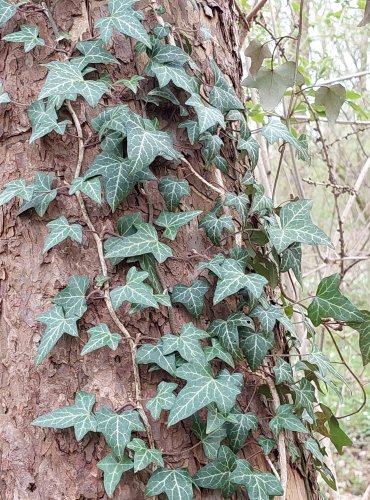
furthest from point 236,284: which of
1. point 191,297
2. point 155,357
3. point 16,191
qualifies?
point 16,191

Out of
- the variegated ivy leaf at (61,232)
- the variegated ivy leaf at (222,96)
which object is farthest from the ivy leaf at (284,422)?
the variegated ivy leaf at (222,96)

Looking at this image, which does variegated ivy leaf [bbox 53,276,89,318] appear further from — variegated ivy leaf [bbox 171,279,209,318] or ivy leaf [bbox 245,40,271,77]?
ivy leaf [bbox 245,40,271,77]

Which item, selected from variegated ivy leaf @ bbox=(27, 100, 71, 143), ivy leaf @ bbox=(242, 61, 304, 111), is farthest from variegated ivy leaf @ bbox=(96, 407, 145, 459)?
ivy leaf @ bbox=(242, 61, 304, 111)

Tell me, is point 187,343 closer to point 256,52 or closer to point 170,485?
point 170,485

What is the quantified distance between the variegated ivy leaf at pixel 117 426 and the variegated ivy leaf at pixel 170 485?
0.07m

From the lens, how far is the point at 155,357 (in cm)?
97

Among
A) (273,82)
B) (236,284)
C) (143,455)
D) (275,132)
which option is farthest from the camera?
(273,82)

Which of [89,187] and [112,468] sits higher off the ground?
[89,187]

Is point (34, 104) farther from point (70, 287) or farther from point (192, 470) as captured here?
point (192, 470)

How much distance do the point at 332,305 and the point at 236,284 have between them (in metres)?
0.22

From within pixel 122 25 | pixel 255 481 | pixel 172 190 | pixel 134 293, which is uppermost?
pixel 122 25

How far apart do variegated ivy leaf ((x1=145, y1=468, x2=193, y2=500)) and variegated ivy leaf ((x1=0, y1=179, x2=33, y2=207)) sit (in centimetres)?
52

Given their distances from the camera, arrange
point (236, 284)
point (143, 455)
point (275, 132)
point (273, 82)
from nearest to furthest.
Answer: point (143, 455) < point (236, 284) < point (275, 132) < point (273, 82)

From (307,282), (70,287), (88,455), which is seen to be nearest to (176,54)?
(70,287)
